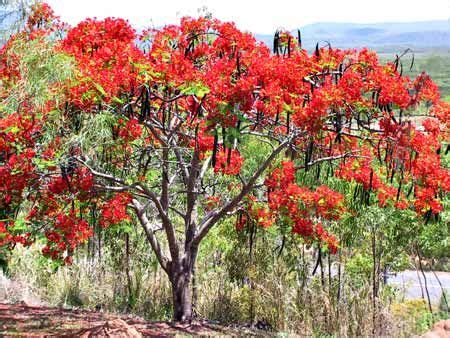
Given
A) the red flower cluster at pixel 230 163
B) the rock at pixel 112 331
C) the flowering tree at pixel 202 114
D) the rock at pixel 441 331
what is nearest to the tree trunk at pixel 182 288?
the flowering tree at pixel 202 114

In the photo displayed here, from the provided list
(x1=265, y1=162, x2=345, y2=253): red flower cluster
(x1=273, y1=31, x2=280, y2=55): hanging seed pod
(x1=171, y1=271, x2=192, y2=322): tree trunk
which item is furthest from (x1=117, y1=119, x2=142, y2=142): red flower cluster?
(x1=171, y1=271, x2=192, y2=322): tree trunk

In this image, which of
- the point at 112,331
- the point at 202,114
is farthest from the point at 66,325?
the point at 202,114

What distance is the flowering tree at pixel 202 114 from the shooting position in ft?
23.7

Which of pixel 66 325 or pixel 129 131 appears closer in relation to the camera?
pixel 129 131

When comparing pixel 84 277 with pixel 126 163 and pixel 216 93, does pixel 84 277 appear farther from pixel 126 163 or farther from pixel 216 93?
pixel 216 93

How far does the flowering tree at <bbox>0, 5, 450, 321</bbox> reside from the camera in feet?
→ 23.7

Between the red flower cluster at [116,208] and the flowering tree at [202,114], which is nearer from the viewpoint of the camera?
the flowering tree at [202,114]

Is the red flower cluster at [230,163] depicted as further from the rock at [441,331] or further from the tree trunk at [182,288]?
the rock at [441,331]

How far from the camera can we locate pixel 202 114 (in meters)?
8.16

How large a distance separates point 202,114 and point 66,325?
3.46 m

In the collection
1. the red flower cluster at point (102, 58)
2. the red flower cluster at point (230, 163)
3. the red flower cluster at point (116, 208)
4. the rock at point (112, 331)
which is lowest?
the rock at point (112, 331)

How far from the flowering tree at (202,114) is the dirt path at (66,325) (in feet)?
3.14

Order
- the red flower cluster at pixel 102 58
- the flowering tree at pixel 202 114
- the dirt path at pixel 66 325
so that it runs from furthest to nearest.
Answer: the dirt path at pixel 66 325 → the red flower cluster at pixel 102 58 → the flowering tree at pixel 202 114

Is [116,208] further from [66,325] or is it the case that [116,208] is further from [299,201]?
[299,201]
